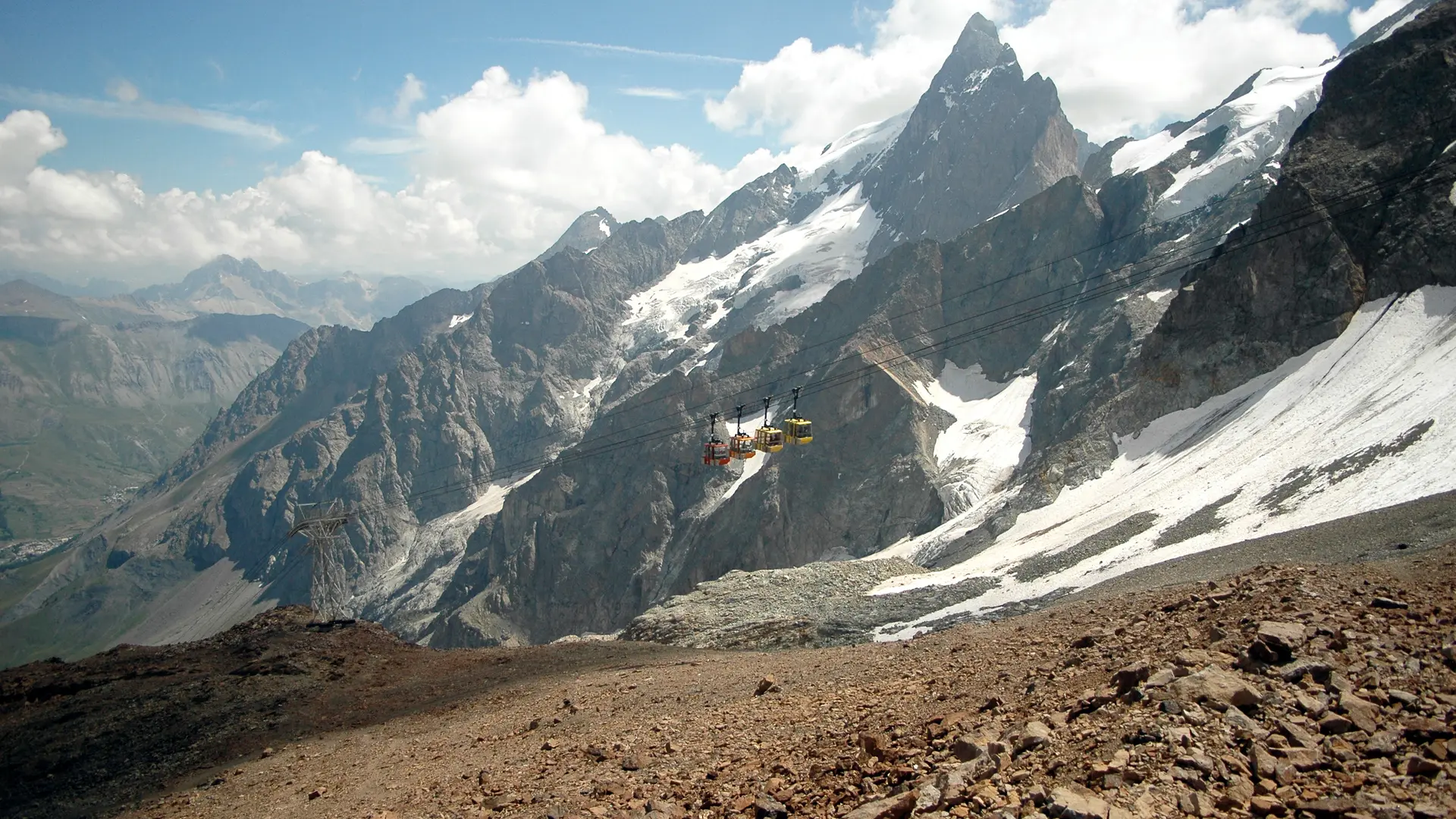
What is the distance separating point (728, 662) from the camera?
2603 centimetres

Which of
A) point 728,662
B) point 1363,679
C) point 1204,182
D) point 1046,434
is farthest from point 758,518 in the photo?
point 1363,679

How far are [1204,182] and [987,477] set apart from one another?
229 ft

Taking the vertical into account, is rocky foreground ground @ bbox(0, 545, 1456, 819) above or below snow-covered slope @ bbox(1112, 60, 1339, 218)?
below

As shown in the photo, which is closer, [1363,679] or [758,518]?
[1363,679]

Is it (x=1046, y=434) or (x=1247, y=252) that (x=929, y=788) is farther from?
(x=1046, y=434)

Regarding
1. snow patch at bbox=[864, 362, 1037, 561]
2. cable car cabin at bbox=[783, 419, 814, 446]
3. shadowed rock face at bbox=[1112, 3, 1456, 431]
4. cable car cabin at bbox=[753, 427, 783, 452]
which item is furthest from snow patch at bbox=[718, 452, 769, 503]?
cable car cabin at bbox=[753, 427, 783, 452]

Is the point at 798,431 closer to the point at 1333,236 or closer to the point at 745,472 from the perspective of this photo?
the point at 1333,236

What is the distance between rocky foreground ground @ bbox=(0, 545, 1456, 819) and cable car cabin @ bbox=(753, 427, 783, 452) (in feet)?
64.8

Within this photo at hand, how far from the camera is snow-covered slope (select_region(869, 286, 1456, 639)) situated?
38.0 metres

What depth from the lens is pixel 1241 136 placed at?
145125mm

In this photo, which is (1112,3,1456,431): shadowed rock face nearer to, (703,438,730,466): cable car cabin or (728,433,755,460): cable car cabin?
(728,433,755,460): cable car cabin

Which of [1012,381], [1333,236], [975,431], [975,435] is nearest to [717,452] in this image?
[1333,236]

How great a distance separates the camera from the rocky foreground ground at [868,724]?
9688 millimetres

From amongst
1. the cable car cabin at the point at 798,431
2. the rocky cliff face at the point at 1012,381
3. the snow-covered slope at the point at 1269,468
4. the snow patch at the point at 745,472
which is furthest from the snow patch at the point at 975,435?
the snow patch at the point at 745,472
